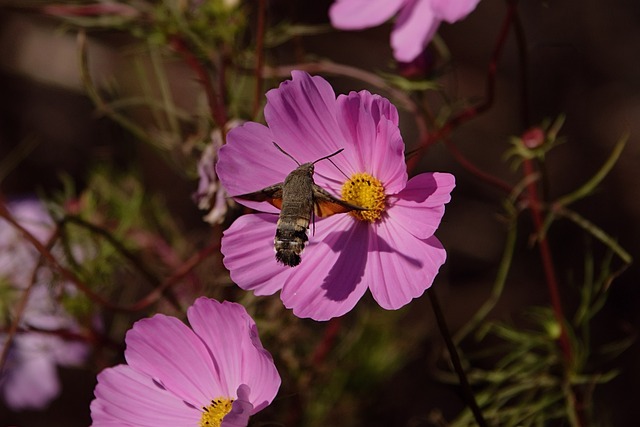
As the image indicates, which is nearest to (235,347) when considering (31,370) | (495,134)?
(31,370)

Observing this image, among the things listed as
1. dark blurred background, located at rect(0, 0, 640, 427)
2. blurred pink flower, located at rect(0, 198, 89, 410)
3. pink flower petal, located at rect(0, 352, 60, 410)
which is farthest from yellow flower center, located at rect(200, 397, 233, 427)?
dark blurred background, located at rect(0, 0, 640, 427)

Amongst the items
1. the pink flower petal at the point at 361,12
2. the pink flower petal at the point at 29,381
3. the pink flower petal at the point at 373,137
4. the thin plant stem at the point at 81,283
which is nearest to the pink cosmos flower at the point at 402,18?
the pink flower petal at the point at 361,12

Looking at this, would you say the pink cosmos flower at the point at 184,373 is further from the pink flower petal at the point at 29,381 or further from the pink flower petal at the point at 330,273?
the pink flower petal at the point at 29,381

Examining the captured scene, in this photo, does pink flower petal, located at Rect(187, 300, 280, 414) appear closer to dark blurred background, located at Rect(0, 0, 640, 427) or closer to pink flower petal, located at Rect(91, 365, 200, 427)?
pink flower petal, located at Rect(91, 365, 200, 427)

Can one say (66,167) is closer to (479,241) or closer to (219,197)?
(479,241)

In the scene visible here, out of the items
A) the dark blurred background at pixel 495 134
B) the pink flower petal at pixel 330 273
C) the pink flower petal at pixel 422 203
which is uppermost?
the pink flower petal at pixel 422 203

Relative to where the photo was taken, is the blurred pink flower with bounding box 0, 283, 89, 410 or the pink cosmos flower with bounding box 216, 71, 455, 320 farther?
the blurred pink flower with bounding box 0, 283, 89, 410
